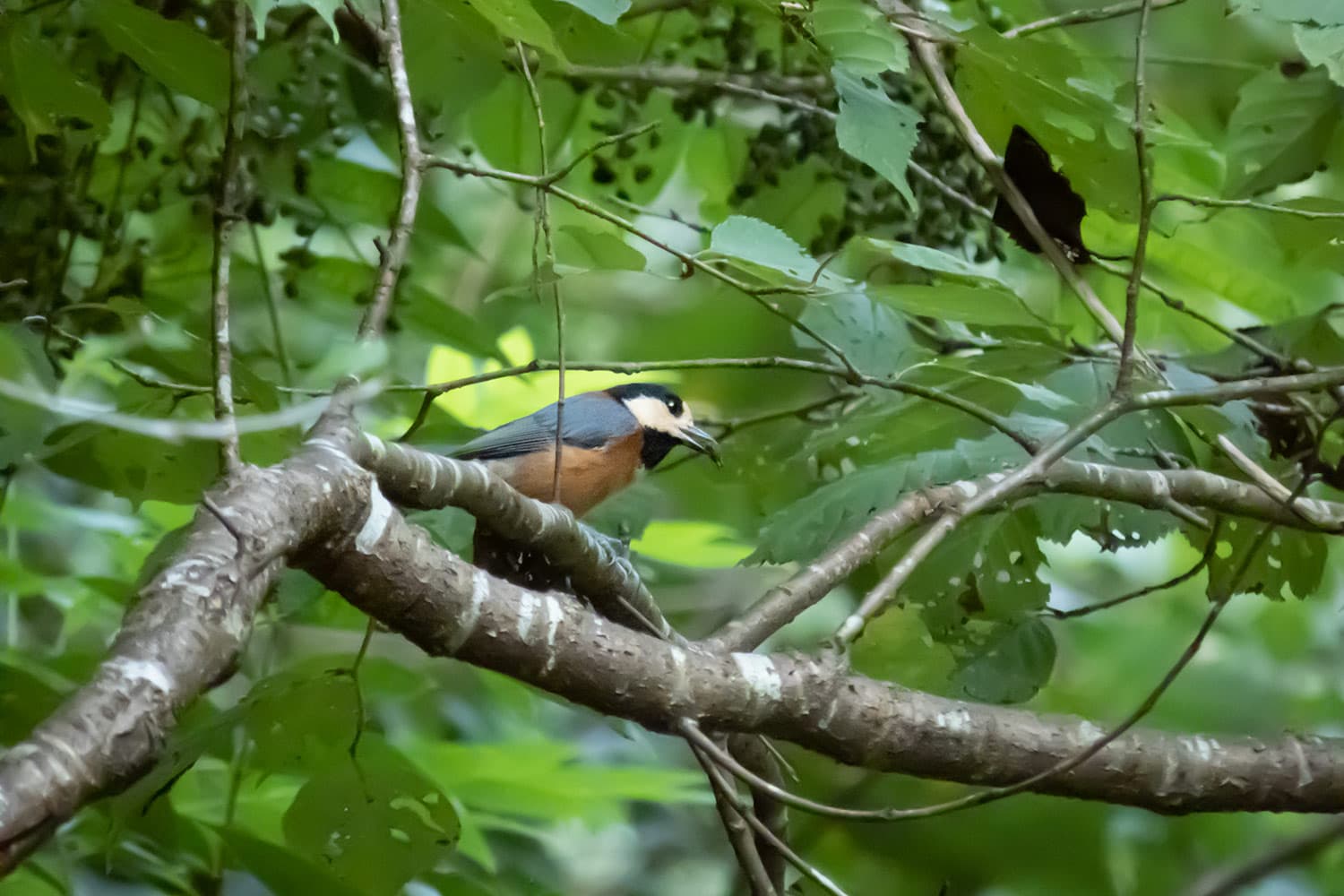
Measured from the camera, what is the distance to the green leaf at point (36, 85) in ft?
5.27

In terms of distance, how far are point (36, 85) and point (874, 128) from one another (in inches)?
39.1

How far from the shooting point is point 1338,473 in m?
2.14

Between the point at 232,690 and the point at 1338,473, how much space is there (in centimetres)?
238

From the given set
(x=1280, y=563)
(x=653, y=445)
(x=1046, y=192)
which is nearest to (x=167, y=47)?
(x=1046, y=192)

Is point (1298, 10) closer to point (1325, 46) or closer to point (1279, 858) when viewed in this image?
point (1325, 46)

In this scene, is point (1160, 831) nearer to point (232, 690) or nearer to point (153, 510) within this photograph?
point (232, 690)

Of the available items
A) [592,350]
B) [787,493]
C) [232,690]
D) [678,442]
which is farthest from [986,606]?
[592,350]

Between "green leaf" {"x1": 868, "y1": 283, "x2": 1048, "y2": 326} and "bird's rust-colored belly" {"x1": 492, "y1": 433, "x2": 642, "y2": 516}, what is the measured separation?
1142 millimetres

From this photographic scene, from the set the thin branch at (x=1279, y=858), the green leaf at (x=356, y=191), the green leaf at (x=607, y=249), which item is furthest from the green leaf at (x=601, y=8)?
the thin branch at (x=1279, y=858)

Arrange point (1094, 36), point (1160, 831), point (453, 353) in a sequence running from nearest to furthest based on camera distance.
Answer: point (453, 353) → point (1094, 36) → point (1160, 831)

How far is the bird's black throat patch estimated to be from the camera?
10.0ft

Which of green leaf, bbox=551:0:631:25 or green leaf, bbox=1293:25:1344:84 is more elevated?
green leaf, bbox=1293:25:1344:84

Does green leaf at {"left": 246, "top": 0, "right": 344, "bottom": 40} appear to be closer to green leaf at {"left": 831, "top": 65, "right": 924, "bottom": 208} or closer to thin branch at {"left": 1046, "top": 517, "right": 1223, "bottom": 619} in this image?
green leaf at {"left": 831, "top": 65, "right": 924, "bottom": 208}

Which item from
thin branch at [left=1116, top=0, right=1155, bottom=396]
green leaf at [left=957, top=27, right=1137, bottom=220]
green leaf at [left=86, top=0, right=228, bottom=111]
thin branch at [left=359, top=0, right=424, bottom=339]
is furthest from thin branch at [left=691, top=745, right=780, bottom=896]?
green leaf at [left=86, top=0, right=228, bottom=111]
